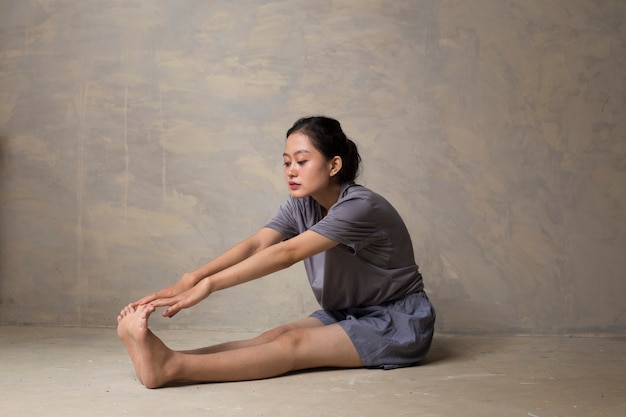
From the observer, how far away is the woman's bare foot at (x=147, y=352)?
2.06 m

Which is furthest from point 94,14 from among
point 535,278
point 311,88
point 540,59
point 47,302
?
point 535,278

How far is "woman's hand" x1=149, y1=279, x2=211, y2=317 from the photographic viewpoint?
2111 mm

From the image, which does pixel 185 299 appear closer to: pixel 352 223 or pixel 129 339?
pixel 129 339

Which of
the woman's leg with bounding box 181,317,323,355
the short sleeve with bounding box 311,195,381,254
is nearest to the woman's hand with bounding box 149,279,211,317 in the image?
the woman's leg with bounding box 181,317,323,355

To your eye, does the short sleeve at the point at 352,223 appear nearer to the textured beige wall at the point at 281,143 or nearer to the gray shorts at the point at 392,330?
the gray shorts at the point at 392,330

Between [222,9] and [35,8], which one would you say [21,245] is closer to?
[35,8]

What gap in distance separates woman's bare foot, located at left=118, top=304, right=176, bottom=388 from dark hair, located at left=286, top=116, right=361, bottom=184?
2.38ft

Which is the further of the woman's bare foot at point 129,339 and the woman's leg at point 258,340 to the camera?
the woman's leg at point 258,340

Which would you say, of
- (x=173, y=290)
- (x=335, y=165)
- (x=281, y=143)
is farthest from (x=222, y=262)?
(x=281, y=143)

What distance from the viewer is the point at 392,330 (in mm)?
2426

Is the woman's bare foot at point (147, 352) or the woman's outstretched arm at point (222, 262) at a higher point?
the woman's outstretched arm at point (222, 262)

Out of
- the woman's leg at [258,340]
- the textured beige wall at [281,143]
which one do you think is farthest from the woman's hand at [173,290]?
the textured beige wall at [281,143]

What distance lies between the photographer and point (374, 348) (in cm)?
239

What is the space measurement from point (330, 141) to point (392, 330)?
621mm
